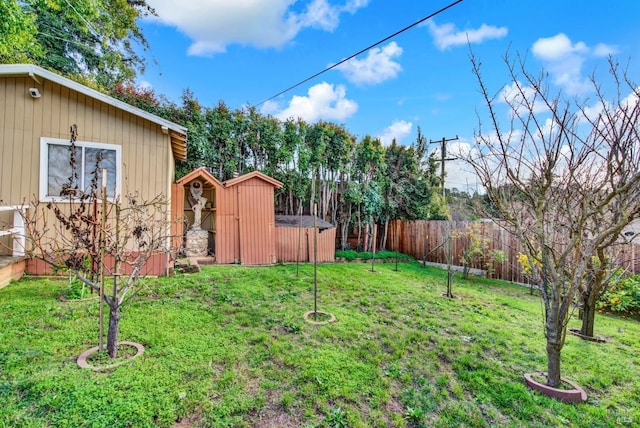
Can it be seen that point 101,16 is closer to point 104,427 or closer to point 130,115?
point 130,115

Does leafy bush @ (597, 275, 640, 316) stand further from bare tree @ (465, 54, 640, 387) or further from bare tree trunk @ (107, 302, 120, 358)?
bare tree trunk @ (107, 302, 120, 358)

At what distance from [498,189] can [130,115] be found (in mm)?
6826

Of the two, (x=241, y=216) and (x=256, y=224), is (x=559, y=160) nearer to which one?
(x=256, y=224)

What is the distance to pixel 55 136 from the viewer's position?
5559mm

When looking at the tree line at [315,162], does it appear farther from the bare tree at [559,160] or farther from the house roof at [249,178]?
the bare tree at [559,160]

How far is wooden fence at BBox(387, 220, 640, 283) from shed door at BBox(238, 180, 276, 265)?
18.4 feet

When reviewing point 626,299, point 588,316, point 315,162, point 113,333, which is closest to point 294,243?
point 315,162

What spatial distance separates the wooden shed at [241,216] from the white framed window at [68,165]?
210 centimetres

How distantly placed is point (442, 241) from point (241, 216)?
8025 mm

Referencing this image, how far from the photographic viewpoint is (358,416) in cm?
246

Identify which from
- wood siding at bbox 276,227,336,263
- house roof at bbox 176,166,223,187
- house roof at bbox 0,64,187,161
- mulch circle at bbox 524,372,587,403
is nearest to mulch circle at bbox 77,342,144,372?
mulch circle at bbox 524,372,587,403

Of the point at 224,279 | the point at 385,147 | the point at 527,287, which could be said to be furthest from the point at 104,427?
the point at 385,147

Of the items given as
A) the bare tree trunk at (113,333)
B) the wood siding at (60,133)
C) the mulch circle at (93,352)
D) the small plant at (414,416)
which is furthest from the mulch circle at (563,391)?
the wood siding at (60,133)

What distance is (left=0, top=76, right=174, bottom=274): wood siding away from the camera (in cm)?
532
